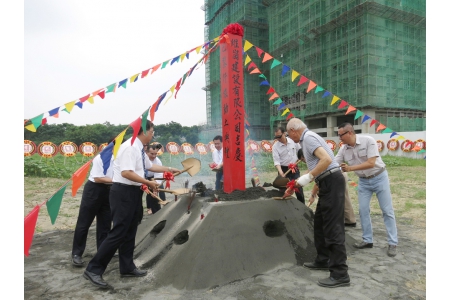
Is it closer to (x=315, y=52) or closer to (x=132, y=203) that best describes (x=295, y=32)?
(x=315, y=52)

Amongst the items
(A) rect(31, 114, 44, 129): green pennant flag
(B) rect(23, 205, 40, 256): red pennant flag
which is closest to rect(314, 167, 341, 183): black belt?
(B) rect(23, 205, 40, 256): red pennant flag

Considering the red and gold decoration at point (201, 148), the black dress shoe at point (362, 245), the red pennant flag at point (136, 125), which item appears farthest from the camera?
the red and gold decoration at point (201, 148)

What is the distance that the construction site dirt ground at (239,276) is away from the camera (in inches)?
139

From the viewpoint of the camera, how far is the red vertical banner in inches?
205

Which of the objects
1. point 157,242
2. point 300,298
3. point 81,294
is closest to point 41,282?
point 81,294

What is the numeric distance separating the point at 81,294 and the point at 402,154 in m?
23.3

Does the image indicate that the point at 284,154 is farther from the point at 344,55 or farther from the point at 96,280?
the point at 344,55

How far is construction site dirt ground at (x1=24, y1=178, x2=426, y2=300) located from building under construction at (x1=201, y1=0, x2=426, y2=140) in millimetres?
19648

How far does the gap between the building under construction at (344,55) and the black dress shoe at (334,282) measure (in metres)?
20.4

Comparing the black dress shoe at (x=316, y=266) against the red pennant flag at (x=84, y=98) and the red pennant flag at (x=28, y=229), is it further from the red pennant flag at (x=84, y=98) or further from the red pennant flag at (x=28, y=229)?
the red pennant flag at (x=84, y=98)

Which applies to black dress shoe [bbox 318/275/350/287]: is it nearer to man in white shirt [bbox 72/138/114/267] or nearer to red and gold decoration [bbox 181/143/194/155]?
man in white shirt [bbox 72/138/114/267]

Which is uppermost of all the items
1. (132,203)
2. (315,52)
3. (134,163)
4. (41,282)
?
(315,52)

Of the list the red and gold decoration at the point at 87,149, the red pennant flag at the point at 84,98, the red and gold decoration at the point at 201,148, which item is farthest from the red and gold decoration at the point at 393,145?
the red pennant flag at the point at 84,98

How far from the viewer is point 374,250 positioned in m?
4.97
